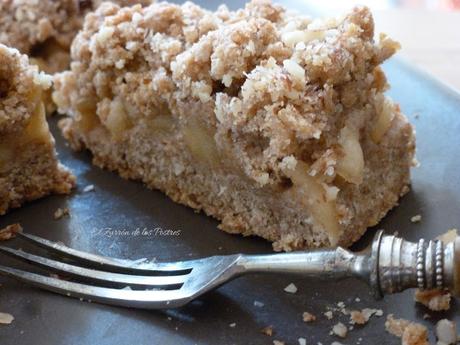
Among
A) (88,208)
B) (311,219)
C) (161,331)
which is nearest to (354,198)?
(311,219)

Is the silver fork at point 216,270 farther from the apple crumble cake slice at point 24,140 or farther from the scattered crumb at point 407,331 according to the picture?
the apple crumble cake slice at point 24,140

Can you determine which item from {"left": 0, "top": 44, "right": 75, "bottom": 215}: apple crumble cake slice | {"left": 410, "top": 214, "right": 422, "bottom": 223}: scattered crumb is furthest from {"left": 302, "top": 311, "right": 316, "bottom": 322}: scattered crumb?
{"left": 0, "top": 44, "right": 75, "bottom": 215}: apple crumble cake slice

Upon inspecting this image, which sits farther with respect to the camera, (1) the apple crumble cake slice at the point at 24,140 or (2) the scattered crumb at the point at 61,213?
(2) the scattered crumb at the point at 61,213

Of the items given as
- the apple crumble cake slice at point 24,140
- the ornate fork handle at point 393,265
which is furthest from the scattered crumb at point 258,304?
the apple crumble cake slice at point 24,140

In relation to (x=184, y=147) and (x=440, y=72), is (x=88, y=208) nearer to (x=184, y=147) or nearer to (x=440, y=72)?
(x=184, y=147)

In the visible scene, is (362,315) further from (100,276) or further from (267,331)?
(100,276)

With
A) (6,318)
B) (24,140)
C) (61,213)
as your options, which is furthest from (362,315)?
(24,140)
